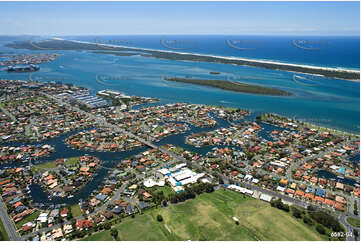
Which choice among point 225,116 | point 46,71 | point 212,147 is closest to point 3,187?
point 212,147

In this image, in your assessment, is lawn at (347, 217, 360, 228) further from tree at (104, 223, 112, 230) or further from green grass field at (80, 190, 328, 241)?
tree at (104, 223, 112, 230)

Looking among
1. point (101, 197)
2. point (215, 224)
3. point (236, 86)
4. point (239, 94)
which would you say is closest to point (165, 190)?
point (101, 197)

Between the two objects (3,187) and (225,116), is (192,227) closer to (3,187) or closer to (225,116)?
(3,187)

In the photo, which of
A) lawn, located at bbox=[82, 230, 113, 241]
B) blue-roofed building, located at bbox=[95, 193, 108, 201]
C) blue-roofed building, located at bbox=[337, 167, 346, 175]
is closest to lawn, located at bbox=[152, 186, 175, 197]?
blue-roofed building, located at bbox=[95, 193, 108, 201]

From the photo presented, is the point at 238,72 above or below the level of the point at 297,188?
above

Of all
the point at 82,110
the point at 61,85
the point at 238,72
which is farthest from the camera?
the point at 238,72

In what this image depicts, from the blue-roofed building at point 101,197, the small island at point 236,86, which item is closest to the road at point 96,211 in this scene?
the blue-roofed building at point 101,197
